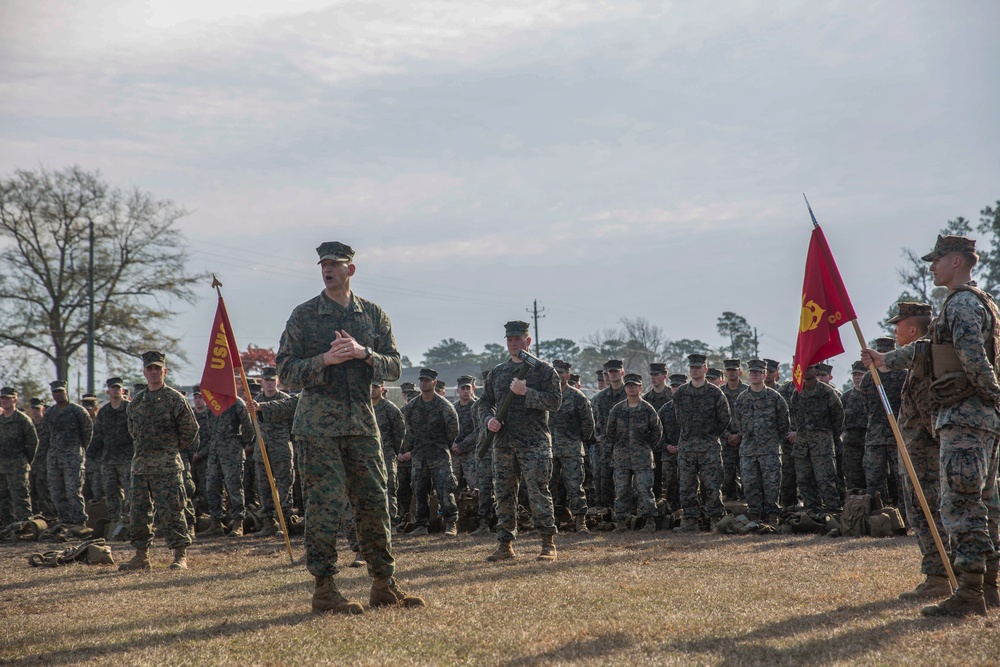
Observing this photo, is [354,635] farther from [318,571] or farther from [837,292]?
[837,292]

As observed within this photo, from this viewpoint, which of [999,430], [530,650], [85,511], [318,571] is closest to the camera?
[530,650]

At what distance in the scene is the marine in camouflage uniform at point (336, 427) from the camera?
654cm

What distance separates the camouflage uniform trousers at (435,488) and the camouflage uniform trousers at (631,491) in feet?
8.33

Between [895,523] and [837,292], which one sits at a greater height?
[837,292]

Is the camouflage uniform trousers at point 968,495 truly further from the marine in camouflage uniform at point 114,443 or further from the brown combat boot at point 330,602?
the marine in camouflage uniform at point 114,443

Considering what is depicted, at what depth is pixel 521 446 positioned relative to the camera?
1004cm

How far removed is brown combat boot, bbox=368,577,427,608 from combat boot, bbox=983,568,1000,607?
3.93 metres

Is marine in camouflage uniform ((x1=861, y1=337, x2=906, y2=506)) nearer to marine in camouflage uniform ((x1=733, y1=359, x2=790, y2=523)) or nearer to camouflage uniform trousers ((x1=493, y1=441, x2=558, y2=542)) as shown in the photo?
marine in camouflage uniform ((x1=733, y1=359, x2=790, y2=523))

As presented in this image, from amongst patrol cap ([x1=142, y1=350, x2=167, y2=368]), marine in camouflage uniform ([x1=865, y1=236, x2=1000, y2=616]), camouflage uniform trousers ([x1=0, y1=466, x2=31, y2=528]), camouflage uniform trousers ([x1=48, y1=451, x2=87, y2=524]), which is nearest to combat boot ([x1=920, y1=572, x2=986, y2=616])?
marine in camouflage uniform ([x1=865, y1=236, x2=1000, y2=616])

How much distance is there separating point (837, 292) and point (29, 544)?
504 inches

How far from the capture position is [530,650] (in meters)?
5.27

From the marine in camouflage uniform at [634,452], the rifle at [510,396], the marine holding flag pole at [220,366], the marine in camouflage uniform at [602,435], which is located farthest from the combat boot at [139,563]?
the marine in camouflage uniform at [602,435]

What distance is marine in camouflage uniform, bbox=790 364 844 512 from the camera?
13.9 m

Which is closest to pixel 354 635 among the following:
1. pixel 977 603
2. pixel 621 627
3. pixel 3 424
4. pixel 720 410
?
pixel 621 627
